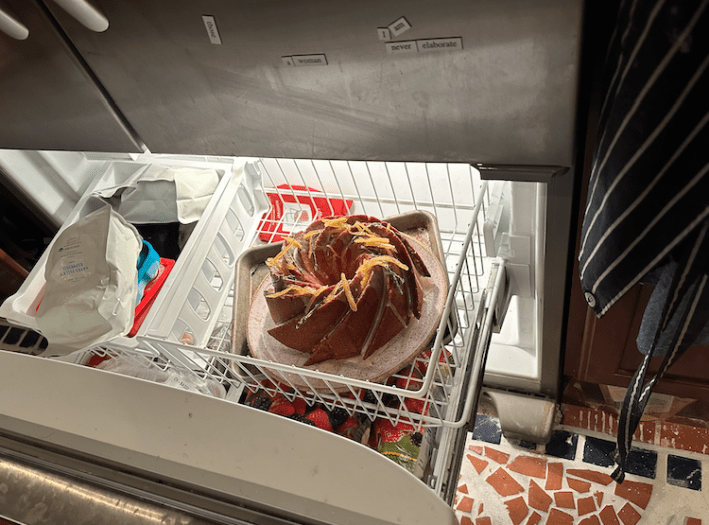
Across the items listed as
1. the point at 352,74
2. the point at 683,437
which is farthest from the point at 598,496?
the point at 352,74

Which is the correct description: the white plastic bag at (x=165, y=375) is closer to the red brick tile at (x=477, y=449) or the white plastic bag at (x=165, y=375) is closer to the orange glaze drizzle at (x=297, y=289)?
the orange glaze drizzle at (x=297, y=289)

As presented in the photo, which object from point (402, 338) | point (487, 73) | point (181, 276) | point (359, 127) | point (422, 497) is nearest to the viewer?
point (422, 497)

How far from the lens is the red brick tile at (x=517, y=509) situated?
1206mm

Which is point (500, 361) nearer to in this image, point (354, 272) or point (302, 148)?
point (354, 272)

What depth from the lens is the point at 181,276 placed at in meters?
0.91

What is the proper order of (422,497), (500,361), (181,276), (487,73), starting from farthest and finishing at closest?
(500,361), (181,276), (487,73), (422,497)

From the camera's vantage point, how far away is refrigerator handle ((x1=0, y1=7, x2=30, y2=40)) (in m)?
0.60

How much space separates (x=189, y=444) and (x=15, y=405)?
21 cm

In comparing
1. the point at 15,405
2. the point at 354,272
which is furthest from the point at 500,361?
the point at 15,405

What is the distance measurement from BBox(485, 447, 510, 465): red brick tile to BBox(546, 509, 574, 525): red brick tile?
0.15 metres

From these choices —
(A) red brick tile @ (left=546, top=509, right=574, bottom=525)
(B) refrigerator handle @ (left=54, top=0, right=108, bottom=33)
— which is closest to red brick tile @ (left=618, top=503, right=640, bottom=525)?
(A) red brick tile @ (left=546, top=509, right=574, bottom=525)

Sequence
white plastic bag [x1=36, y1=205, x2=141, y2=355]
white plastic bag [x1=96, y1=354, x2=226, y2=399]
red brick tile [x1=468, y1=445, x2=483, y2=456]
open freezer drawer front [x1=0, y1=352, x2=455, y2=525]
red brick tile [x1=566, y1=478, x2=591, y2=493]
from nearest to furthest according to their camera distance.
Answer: open freezer drawer front [x1=0, y1=352, x2=455, y2=525] < white plastic bag [x1=36, y1=205, x2=141, y2=355] < white plastic bag [x1=96, y1=354, x2=226, y2=399] < red brick tile [x1=566, y1=478, x2=591, y2=493] < red brick tile [x1=468, y1=445, x2=483, y2=456]

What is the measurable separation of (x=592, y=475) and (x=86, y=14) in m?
1.29

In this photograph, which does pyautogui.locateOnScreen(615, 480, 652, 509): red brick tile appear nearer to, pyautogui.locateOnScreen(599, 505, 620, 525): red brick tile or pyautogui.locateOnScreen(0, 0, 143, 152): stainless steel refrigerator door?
pyautogui.locateOnScreen(599, 505, 620, 525): red brick tile
